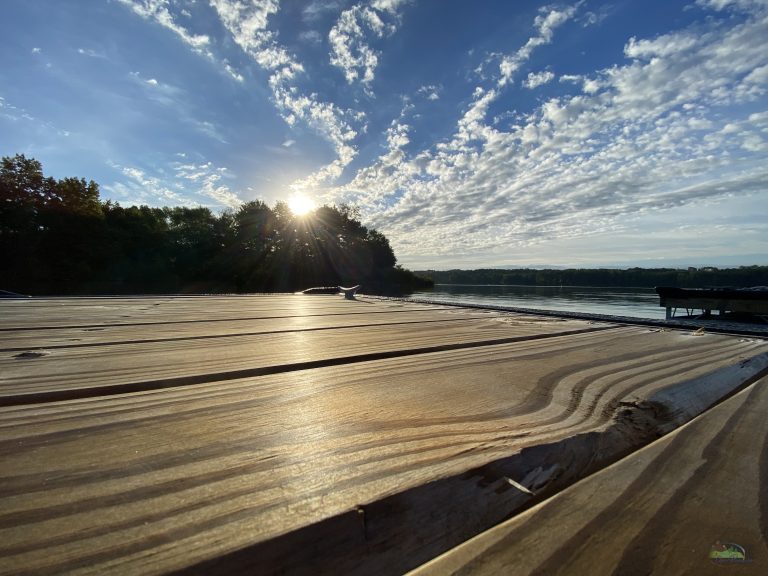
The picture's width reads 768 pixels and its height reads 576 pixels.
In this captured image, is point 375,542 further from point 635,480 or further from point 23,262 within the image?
point 23,262

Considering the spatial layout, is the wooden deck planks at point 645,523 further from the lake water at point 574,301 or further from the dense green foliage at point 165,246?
the dense green foliage at point 165,246

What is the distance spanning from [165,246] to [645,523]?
137 feet

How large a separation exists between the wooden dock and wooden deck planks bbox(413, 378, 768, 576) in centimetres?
1

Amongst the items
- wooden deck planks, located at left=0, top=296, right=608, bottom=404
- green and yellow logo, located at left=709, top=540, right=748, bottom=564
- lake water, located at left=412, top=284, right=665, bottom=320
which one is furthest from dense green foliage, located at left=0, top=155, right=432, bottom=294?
green and yellow logo, located at left=709, top=540, right=748, bottom=564

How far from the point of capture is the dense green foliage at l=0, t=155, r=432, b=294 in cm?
2658

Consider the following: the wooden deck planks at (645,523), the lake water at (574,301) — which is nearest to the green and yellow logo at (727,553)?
the wooden deck planks at (645,523)

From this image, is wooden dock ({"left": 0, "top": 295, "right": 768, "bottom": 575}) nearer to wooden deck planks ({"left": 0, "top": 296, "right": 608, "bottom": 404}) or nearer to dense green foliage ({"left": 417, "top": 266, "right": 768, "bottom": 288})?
wooden deck planks ({"left": 0, "top": 296, "right": 608, "bottom": 404})

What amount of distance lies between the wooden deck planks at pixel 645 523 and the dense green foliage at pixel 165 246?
22371mm

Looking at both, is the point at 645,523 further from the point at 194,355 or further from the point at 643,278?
the point at 643,278

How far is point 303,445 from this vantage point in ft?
1.57

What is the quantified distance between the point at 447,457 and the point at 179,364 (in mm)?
696

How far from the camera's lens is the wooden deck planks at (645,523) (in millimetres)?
353

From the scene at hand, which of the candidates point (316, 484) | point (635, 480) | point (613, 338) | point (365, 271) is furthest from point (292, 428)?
point (365, 271)

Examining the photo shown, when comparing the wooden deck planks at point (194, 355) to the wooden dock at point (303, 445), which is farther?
the wooden deck planks at point (194, 355)
